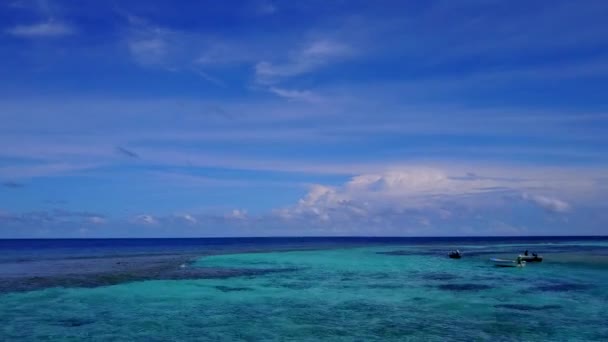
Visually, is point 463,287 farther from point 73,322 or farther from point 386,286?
point 73,322

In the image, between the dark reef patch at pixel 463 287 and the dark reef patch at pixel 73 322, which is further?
the dark reef patch at pixel 463 287

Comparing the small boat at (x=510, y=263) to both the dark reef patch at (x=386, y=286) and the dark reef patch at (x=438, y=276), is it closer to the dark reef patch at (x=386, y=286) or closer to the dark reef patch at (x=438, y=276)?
the dark reef patch at (x=438, y=276)

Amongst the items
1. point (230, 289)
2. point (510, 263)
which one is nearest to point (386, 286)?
point (230, 289)

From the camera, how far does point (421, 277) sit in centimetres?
4259

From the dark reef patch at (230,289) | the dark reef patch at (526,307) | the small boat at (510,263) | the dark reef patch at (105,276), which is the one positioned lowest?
the dark reef patch at (526,307)

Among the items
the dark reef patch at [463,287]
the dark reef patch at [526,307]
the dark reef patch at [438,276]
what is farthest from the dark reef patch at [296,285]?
the dark reef patch at [526,307]

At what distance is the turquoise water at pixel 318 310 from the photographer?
22.2 m

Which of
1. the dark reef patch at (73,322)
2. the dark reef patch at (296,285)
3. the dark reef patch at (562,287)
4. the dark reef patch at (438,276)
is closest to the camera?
the dark reef patch at (73,322)

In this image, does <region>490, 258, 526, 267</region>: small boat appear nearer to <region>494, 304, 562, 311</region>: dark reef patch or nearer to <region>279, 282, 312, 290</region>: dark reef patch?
<region>279, 282, 312, 290</region>: dark reef patch

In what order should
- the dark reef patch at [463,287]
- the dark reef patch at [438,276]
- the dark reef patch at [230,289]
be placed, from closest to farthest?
the dark reef patch at [463,287], the dark reef patch at [230,289], the dark reef patch at [438,276]

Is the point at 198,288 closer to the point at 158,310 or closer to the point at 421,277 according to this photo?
the point at 158,310

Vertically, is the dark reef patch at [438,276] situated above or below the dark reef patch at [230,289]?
above

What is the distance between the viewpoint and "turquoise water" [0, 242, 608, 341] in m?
22.2

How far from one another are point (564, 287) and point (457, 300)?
985 centimetres
